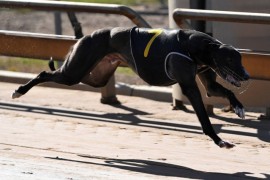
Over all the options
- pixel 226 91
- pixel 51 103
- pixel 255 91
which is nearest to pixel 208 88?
pixel 226 91

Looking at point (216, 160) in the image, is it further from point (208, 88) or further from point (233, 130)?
point (233, 130)

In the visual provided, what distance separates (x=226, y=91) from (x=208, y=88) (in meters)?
0.19

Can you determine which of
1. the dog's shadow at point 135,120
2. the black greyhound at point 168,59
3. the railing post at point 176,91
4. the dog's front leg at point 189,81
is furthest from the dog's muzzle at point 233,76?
the railing post at point 176,91

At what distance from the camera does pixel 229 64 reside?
7500 mm

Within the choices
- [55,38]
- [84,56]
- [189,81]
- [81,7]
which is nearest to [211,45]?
[189,81]

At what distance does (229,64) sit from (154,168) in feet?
3.45

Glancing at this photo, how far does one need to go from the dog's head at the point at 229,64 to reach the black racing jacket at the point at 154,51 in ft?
0.99

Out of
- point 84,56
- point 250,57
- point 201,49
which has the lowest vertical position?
point 250,57

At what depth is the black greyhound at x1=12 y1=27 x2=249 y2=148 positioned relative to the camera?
24.7 ft

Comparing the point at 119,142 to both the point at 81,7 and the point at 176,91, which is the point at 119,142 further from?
the point at 81,7

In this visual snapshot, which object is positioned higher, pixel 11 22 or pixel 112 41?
pixel 112 41

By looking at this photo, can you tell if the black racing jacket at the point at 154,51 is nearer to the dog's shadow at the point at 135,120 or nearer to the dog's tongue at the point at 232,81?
the dog's tongue at the point at 232,81

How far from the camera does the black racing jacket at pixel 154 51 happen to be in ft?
25.6

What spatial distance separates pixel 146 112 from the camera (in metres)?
10.2
